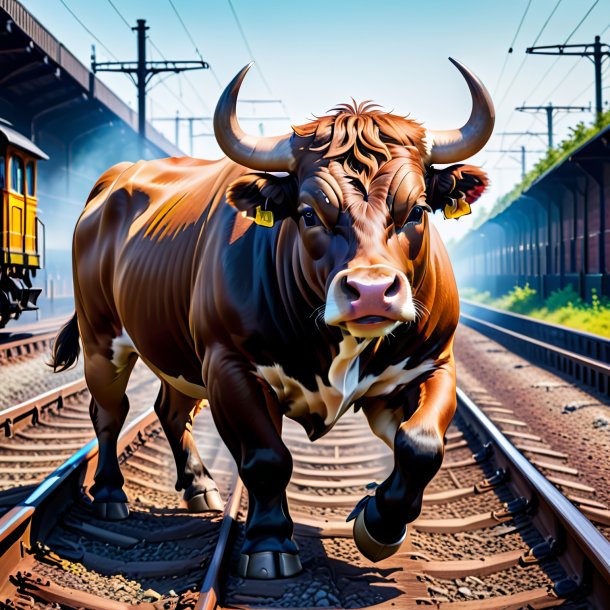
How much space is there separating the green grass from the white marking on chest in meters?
11.3

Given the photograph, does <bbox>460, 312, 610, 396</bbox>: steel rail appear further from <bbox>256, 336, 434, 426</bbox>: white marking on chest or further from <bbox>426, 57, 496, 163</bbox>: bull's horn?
<bbox>426, 57, 496, 163</bbox>: bull's horn

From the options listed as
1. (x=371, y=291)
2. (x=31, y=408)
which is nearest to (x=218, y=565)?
(x=371, y=291)

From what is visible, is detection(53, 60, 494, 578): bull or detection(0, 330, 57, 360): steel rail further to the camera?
detection(0, 330, 57, 360): steel rail

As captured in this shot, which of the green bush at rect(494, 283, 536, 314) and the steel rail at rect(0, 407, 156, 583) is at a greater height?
the green bush at rect(494, 283, 536, 314)

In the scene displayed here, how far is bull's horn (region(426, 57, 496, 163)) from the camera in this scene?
337 centimetres

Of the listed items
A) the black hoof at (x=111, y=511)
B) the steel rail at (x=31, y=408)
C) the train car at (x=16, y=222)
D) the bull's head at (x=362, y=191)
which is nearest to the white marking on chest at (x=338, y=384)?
the bull's head at (x=362, y=191)

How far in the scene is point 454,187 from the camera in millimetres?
3537

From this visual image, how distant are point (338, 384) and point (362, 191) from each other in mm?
914

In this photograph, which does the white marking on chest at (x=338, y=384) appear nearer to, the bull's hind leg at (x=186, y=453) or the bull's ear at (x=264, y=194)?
the bull's ear at (x=264, y=194)

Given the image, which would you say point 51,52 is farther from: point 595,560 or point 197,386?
point 595,560

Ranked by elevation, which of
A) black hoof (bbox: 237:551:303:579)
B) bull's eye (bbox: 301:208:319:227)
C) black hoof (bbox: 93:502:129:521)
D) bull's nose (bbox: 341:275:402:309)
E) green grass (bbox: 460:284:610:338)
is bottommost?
black hoof (bbox: 93:502:129:521)

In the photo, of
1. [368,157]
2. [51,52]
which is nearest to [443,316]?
[368,157]

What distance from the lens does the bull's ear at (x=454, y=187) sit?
3.51 m

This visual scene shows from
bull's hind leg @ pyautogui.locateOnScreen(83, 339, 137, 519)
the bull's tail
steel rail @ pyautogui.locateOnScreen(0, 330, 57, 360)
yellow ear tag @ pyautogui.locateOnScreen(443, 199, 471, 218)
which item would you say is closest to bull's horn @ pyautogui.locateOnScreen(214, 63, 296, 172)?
yellow ear tag @ pyautogui.locateOnScreen(443, 199, 471, 218)
